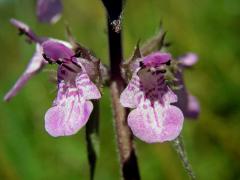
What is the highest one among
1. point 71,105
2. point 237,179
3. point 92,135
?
point 71,105

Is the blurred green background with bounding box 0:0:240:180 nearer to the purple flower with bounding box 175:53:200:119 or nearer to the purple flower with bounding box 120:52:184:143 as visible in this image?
the purple flower with bounding box 175:53:200:119

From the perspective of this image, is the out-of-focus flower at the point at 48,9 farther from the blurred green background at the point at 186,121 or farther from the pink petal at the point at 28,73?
the blurred green background at the point at 186,121

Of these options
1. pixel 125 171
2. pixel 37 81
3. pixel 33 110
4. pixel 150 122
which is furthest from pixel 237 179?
pixel 37 81

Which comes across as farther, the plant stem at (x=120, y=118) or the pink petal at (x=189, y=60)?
the pink petal at (x=189, y=60)

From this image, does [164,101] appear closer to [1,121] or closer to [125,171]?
[125,171]

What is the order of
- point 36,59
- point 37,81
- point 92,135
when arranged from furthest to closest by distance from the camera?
point 37,81 < point 36,59 < point 92,135

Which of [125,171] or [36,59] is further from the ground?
[36,59]

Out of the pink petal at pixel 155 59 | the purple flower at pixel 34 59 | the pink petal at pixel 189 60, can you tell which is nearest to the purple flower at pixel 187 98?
the pink petal at pixel 189 60
